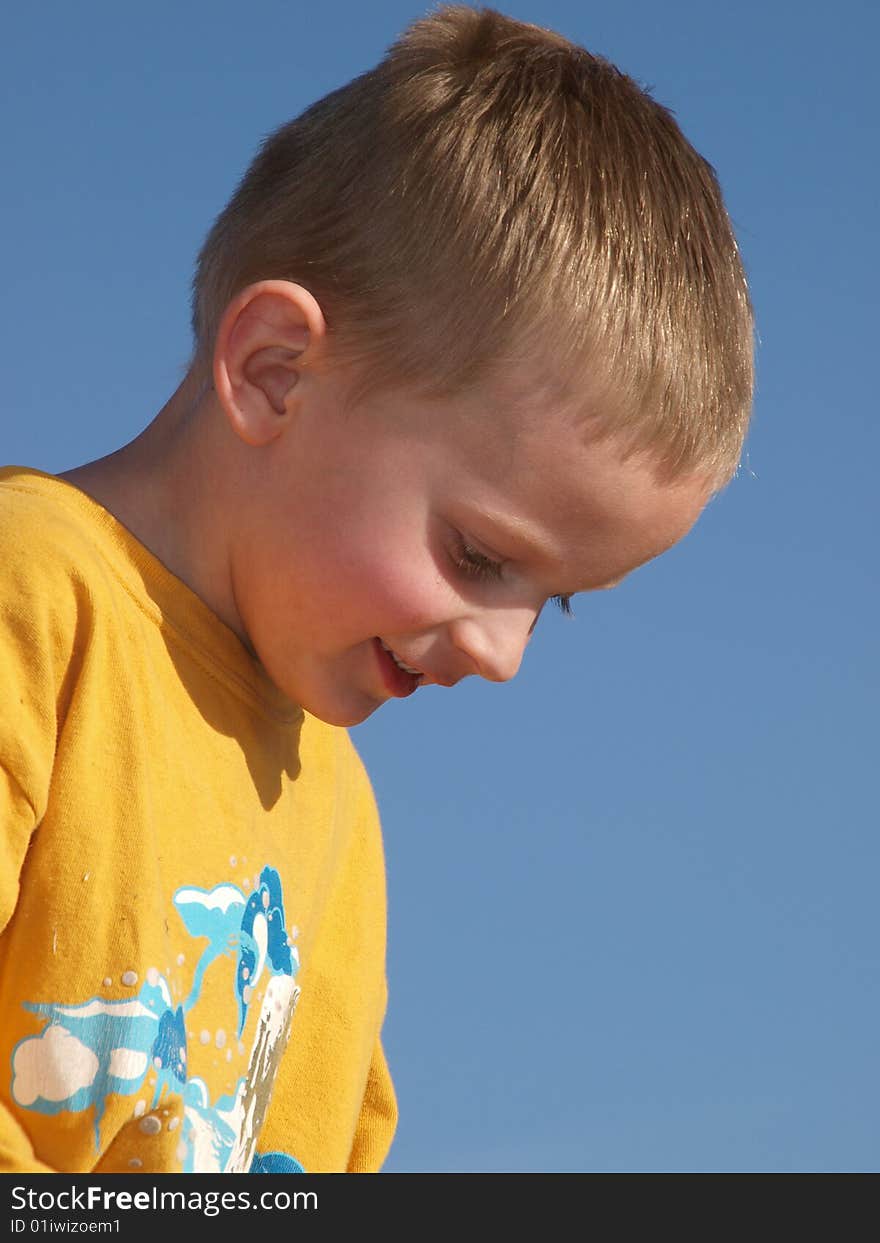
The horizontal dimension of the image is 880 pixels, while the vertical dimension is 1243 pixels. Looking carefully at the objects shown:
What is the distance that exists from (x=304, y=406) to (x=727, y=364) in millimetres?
476

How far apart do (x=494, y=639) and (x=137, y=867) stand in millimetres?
453

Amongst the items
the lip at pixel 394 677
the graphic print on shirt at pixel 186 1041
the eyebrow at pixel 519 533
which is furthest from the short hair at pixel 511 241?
the graphic print on shirt at pixel 186 1041

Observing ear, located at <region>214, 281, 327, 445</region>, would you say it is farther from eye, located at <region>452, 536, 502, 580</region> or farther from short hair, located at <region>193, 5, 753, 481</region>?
eye, located at <region>452, 536, 502, 580</region>

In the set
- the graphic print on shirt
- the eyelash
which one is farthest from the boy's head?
the graphic print on shirt

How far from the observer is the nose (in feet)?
5.76

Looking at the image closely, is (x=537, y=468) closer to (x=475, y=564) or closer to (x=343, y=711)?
(x=475, y=564)

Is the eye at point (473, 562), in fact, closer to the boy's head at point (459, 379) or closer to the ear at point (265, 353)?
the boy's head at point (459, 379)

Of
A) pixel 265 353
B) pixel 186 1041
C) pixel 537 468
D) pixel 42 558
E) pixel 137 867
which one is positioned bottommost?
pixel 186 1041

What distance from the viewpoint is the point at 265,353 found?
178 centimetres

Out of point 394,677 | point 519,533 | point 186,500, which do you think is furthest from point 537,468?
point 186,500

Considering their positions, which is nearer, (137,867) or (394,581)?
(137,867)

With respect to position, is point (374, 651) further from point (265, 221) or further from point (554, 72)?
point (554, 72)

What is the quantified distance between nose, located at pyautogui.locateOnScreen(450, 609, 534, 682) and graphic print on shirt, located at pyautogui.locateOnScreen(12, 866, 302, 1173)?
362mm

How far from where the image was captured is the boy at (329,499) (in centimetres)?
159
